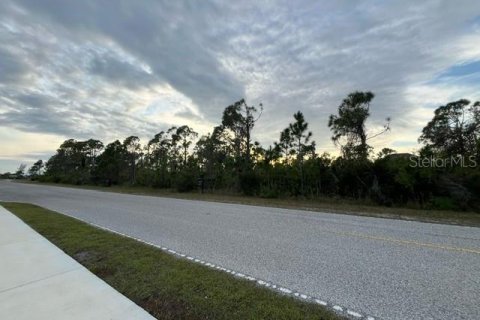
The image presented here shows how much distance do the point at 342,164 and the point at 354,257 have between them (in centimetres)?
1427

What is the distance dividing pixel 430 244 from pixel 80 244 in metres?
7.57

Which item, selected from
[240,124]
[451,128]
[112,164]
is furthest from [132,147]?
[451,128]

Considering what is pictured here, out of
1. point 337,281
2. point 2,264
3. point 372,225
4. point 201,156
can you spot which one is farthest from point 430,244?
point 201,156

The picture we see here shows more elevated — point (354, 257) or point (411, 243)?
point (411, 243)

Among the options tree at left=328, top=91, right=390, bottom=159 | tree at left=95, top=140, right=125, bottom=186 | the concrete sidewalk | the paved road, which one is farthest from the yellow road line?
tree at left=95, top=140, right=125, bottom=186

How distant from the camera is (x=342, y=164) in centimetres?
1912

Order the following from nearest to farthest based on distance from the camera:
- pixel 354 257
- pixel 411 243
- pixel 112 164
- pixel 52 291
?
pixel 52 291
pixel 354 257
pixel 411 243
pixel 112 164

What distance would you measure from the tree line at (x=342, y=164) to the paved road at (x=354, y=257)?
667 centimetres

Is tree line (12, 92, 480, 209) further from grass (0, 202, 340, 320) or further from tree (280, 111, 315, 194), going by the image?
grass (0, 202, 340, 320)

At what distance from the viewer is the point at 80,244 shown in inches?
276

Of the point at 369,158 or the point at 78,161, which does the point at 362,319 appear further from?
the point at 78,161

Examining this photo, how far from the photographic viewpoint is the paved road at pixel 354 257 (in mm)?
3742

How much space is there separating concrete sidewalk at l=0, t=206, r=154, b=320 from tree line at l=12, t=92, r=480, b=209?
1454 centimetres

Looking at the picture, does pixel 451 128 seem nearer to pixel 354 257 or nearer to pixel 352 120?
pixel 352 120
